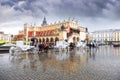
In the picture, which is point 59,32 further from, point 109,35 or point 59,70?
point 109,35

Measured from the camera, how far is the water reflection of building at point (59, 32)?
5689cm

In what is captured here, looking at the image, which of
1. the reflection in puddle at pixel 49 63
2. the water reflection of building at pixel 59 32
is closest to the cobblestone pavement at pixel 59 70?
the reflection in puddle at pixel 49 63

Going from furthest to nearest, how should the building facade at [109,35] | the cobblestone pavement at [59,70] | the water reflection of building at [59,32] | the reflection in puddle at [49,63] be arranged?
the building facade at [109,35] < the water reflection of building at [59,32] < the reflection in puddle at [49,63] < the cobblestone pavement at [59,70]

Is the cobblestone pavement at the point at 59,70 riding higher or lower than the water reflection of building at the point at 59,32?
lower

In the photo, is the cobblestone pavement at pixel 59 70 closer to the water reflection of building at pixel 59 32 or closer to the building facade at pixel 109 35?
the water reflection of building at pixel 59 32

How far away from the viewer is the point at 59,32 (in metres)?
56.8

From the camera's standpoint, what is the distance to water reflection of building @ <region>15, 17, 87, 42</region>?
56888 millimetres

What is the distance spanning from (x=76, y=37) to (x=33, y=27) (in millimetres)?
25042

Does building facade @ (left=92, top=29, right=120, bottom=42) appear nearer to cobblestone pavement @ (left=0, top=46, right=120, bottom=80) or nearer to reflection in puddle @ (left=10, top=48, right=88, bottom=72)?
reflection in puddle @ (left=10, top=48, right=88, bottom=72)

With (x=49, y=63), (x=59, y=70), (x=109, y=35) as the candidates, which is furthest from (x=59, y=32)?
(x=109, y=35)

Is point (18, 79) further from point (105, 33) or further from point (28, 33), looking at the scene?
point (105, 33)

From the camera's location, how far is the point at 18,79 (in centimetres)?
554

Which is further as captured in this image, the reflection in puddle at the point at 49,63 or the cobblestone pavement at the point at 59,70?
the reflection in puddle at the point at 49,63

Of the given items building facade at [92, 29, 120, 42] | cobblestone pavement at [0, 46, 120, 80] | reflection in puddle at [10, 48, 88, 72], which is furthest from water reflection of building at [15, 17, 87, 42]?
building facade at [92, 29, 120, 42]
